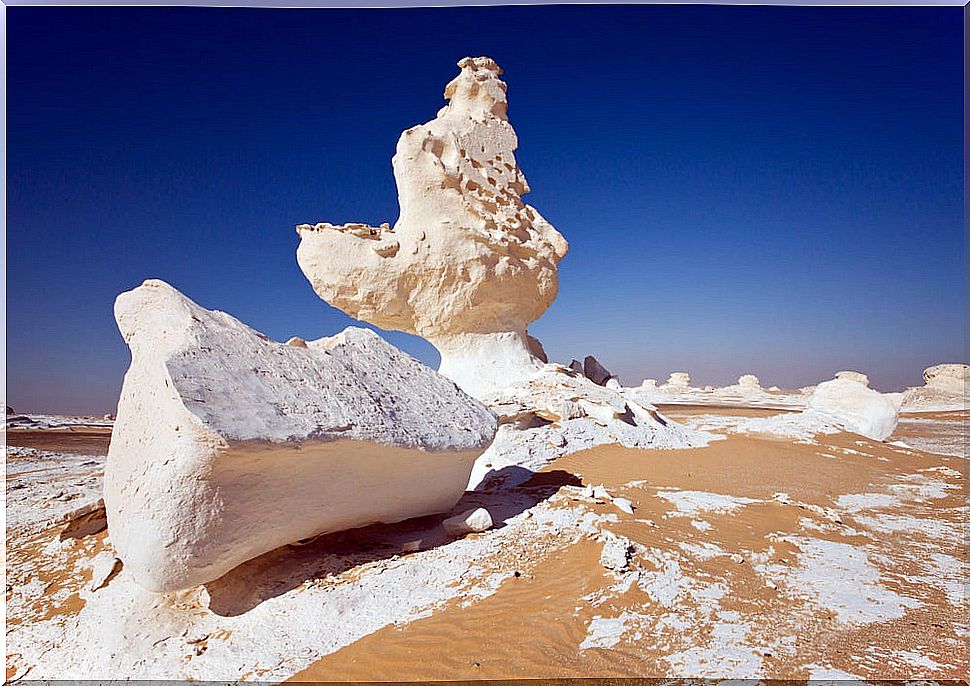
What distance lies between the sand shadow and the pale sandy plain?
0.05 feet

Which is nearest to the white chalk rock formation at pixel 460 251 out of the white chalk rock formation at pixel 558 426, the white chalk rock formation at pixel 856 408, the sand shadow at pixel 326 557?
the white chalk rock formation at pixel 558 426

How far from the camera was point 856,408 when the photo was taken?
10445mm

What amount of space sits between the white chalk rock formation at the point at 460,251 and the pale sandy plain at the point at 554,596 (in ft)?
18.6

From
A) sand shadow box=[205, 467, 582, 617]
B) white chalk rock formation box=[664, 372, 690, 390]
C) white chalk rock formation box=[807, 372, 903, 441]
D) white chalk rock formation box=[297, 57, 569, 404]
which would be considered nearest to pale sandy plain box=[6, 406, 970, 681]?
sand shadow box=[205, 467, 582, 617]

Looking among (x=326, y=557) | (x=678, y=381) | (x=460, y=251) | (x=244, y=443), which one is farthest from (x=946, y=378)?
(x=244, y=443)

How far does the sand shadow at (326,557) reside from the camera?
3143 millimetres

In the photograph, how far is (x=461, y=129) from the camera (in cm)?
1055

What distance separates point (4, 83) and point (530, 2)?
11.9 ft

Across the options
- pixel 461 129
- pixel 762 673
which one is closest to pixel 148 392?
pixel 762 673

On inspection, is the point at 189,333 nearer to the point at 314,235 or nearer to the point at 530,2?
the point at 530,2

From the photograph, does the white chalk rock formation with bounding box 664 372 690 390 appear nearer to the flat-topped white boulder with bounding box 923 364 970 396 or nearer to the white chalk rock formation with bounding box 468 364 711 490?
the flat-topped white boulder with bounding box 923 364 970 396

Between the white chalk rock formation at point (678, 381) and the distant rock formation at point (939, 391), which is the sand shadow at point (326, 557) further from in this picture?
the white chalk rock formation at point (678, 381)

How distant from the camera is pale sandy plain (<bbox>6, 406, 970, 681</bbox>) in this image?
257 cm

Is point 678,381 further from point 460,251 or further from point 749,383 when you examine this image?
point 460,251
